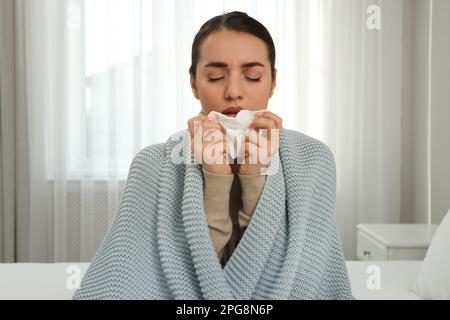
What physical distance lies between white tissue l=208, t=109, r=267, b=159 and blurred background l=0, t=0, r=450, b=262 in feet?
7.17

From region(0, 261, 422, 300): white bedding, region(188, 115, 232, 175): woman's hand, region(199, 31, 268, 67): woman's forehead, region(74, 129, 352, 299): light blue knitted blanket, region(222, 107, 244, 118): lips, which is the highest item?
region(199, 31, 268, 67): woman's forehead

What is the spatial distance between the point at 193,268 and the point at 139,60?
2.34 m

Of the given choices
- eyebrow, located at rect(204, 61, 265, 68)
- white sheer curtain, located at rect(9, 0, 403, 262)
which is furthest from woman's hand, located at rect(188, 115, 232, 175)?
white sheer curtain, located at rect(9, 0, 403, 262)

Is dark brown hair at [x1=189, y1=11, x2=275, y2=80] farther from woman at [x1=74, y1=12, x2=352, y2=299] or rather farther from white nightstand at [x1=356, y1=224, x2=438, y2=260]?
white nightstand at [x1=356, y1=224, x2=438, y2=260]

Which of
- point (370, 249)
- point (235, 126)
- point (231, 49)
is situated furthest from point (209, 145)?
point (370, 249)

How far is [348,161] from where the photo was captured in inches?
121

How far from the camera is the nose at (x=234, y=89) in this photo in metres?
0.87

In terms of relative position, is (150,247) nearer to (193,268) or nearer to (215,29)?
(193,268)

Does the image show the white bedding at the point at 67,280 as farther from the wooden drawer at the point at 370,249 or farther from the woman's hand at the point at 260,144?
the woman's hand at the point at 260,144

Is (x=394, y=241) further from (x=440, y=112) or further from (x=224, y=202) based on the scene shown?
(x=224, y=202)

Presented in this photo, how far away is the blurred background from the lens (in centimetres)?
302

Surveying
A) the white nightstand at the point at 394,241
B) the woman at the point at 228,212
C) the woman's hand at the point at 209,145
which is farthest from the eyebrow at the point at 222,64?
the white nightstand at the point at 394,241

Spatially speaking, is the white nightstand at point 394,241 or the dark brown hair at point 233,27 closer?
the dark brown hair at point 233,27

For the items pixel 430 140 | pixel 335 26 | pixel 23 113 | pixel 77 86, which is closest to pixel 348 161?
pixel 430 140
